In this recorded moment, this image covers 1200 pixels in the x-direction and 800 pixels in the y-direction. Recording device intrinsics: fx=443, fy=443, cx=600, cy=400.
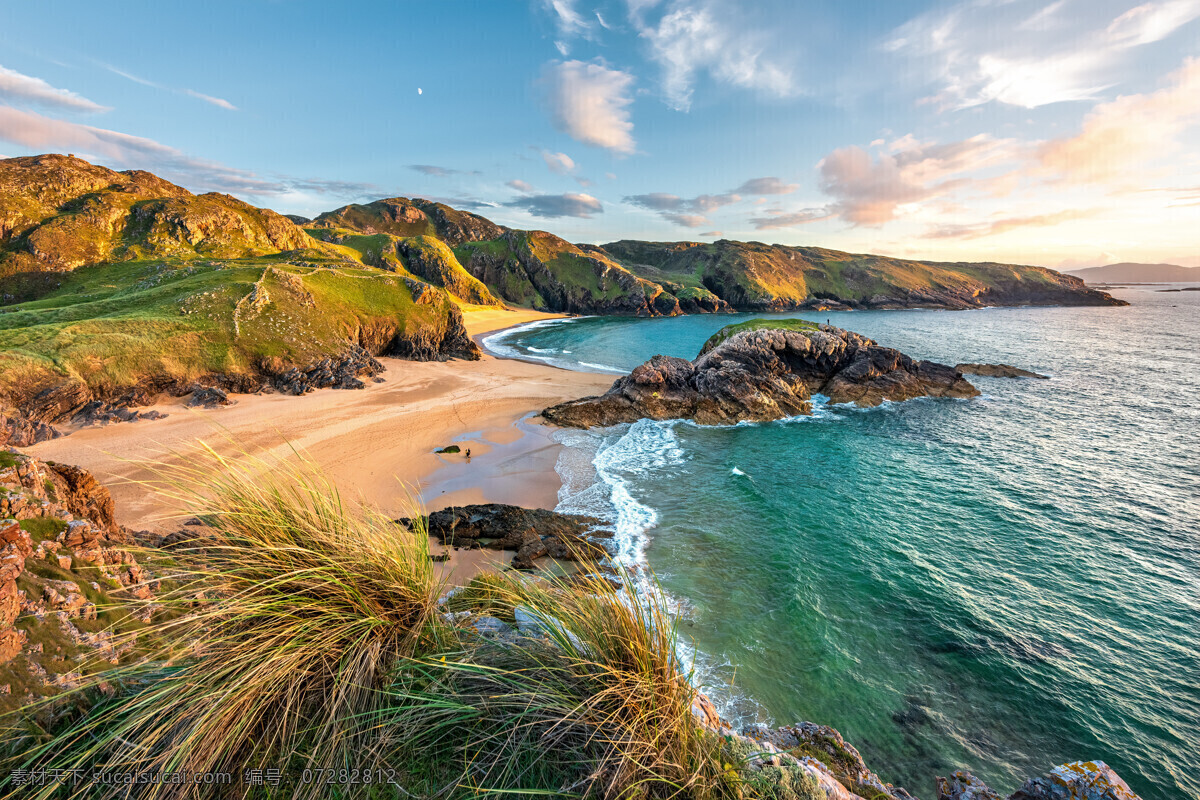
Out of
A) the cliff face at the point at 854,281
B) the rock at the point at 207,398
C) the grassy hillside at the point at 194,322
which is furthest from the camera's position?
the cliff face at the point at 854,281

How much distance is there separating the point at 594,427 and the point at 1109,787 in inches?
885

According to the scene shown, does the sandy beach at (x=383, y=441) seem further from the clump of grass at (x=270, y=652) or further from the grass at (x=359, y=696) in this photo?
the grass at (x=359, y=696)

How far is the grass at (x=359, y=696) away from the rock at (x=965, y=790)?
174 inches

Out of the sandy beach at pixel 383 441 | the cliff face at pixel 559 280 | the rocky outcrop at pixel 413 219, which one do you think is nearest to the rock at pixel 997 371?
the sandy beach at pixel 383 441

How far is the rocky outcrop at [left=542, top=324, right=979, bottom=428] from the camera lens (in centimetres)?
2834

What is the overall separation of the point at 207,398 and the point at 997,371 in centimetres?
6136

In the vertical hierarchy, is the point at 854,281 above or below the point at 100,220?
above

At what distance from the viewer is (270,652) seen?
2.99 metres

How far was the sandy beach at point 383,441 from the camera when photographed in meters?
16.3

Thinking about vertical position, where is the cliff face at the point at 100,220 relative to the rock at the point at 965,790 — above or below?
above

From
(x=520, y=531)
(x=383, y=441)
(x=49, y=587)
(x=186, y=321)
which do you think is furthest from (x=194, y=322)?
(x=49, y=587)

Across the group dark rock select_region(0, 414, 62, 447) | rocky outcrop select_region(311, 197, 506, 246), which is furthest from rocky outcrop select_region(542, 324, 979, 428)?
rocky outcrop select_region(311, 197, 506, 246)

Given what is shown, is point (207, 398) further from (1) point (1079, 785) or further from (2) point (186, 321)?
Answer: (1) point (1079, 785)

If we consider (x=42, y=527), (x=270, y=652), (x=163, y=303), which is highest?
(x=163, y=303)
